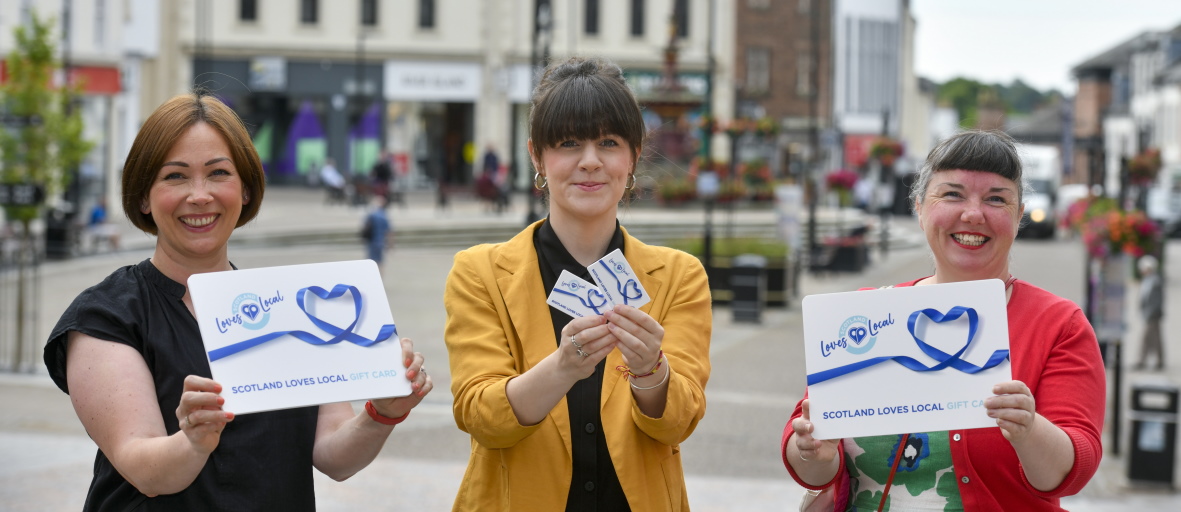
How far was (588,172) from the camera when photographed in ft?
9.52

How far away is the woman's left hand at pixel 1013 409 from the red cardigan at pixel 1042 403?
17 centimetres

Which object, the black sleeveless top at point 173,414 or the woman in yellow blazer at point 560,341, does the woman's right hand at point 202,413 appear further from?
the woman in yellow blazer at point 560,341

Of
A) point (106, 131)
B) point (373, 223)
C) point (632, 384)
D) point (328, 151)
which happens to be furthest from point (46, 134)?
point (328, 151)

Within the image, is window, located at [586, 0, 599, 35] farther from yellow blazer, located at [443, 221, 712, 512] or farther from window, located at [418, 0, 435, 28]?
yellow blazer, located at [443, 221, 712, 512]

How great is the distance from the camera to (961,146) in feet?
9.53

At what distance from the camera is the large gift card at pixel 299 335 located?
2.61 metres

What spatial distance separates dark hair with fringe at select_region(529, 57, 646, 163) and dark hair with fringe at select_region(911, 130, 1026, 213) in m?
0.71

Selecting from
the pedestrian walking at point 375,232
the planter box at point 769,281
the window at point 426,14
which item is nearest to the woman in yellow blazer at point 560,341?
the pedestrian walking at point 375,232

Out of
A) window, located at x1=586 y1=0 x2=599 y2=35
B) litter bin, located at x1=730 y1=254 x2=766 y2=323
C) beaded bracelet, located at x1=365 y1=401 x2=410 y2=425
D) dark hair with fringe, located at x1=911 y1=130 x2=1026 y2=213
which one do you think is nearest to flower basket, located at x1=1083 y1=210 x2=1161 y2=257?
litter bin, located at x1=730 y1=254 x2=766 y2=323

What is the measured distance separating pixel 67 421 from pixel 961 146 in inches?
366

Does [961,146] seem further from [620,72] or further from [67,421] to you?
[67,421]

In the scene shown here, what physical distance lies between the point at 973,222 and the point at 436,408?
879 centimetres

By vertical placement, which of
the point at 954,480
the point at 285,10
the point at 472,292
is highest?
the point at 285,10

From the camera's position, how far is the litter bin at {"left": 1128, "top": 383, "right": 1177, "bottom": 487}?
9.80m
